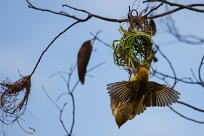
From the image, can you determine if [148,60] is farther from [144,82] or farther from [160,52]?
[160,52]

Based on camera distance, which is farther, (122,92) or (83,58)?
(122,92)

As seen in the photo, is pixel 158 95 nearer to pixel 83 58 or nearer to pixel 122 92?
pixel 122 92

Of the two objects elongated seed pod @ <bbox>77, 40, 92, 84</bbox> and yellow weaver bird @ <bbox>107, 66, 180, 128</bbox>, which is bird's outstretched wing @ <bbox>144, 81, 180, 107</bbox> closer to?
yellow weaver bird @ <bbox>107, 66, 180, 128</bbox>

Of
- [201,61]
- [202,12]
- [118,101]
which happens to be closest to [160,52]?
[201,61]

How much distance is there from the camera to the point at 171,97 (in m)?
2.08

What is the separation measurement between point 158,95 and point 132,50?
0.22 meters

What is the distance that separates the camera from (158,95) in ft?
6.65

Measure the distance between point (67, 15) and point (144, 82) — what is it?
1.60 feet

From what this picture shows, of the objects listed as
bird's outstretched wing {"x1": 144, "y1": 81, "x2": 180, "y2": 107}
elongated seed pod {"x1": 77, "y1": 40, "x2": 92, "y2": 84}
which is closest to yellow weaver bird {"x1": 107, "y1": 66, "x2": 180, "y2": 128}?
bird's outstretched wing {"x1": 144, "y1": 81, "x2": 180, "y2": 107}

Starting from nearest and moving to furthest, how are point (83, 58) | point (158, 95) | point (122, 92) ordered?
point (83, 58) < point (122, 92) < point (158, 95)

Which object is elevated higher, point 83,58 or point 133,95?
point 83,58

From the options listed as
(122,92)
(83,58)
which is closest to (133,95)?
(122,92)

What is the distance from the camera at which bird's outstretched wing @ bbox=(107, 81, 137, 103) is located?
1918 mm

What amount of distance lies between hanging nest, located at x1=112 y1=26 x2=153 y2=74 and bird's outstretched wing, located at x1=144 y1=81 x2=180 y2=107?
0.35 ft
